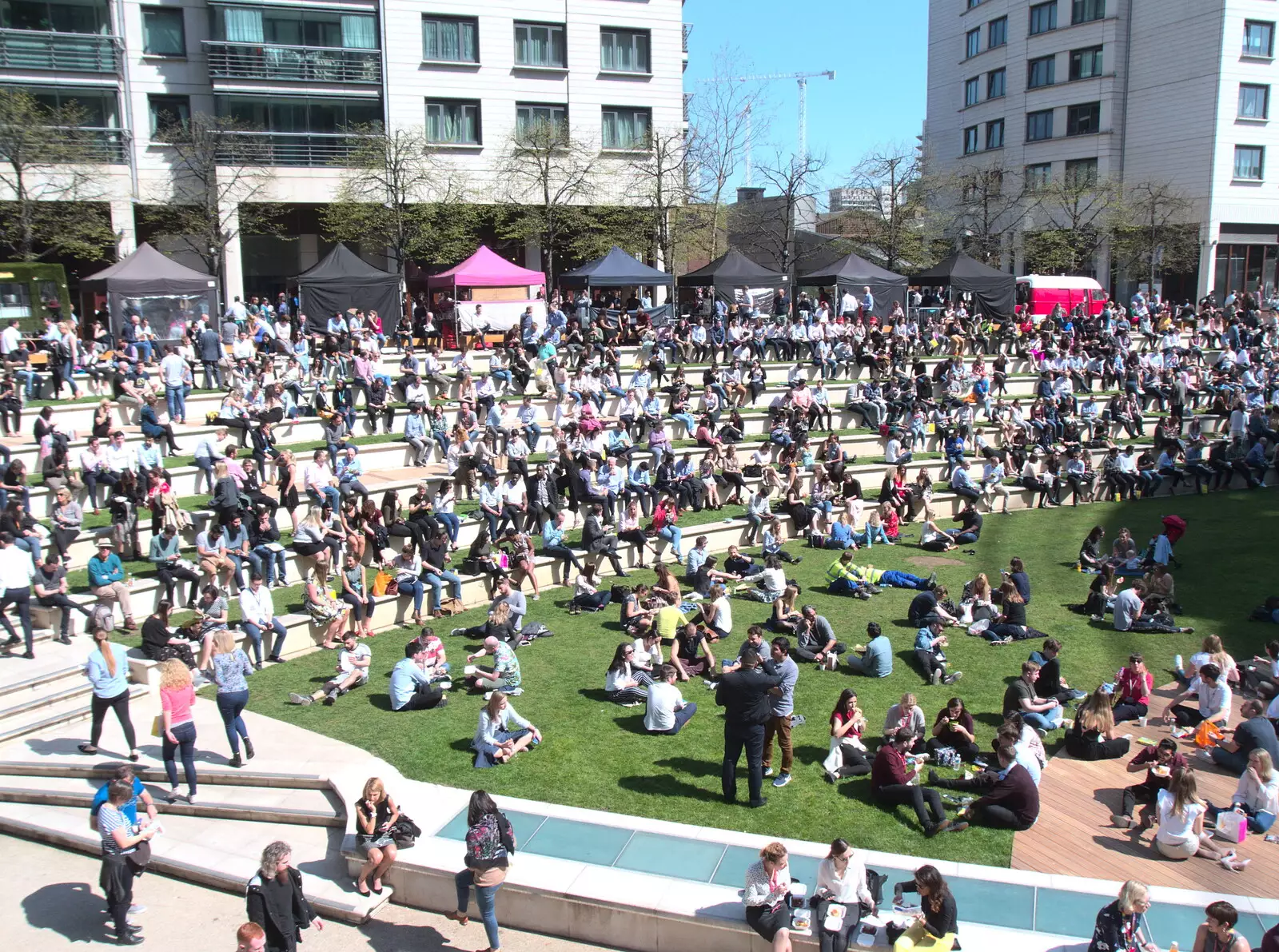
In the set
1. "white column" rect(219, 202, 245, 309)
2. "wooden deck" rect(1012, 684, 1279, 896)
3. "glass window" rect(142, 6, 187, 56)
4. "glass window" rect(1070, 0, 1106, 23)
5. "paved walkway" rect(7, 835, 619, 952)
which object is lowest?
"paved walkway" rect(7, 835, 619, 952)

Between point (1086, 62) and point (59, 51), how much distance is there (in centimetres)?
4793

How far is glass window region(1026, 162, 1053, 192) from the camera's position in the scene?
54.5 meters

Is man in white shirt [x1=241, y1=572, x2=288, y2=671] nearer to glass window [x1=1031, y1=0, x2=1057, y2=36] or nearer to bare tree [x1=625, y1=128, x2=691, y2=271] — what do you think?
bare tree [x1=625, y1=128, x2=691, y2=271]

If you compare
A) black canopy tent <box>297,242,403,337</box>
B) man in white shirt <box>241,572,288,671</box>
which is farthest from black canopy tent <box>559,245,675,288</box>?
man in white shirt <box>241,572,288,671</box>

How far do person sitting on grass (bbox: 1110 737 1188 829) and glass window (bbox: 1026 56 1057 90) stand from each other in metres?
54.4

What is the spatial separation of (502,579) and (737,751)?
6.66 metres

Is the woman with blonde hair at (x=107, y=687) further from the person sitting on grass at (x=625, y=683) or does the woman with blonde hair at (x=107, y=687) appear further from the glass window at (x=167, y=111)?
the glass window at (x=167, y=111)

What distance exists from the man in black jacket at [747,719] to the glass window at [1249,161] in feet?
166

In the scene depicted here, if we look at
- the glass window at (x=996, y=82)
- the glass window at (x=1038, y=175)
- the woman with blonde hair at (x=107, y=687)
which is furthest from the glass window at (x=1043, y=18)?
the woman with blonde hair at (x=107, y=687)

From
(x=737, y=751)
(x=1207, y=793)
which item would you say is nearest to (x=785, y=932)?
(x=737, y=751)

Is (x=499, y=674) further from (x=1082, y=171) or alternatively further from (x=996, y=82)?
(x=996, y=82)

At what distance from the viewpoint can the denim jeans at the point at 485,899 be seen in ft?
30.7

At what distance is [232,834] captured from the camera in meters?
11.5

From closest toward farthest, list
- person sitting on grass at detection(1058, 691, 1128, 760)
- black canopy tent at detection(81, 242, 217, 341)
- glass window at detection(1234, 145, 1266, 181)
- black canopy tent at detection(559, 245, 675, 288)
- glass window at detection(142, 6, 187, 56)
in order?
person sitting on grass at detection(1058, 691, 1128, 760) < black canopy tent at detection(81, 242, 217, 341) < black canopy tent at detection(559, 245, 675, 288) < glass window at detection(142, 6, 187, 56) < glass window at detection(1234, 145, 1266, 181)
